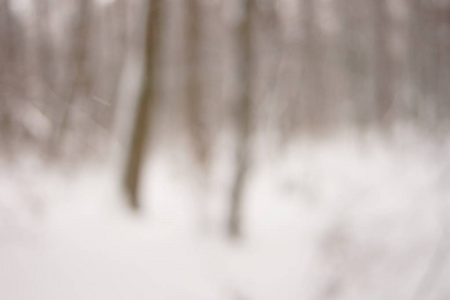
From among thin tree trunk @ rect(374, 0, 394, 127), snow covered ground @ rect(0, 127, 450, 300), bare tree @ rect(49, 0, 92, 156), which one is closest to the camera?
snow covered ground @ rect(0, 127, 450, 300)

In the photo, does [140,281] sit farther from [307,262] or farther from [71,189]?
[307,262]

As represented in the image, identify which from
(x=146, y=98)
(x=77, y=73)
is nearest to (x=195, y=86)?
(x=146, y=98)

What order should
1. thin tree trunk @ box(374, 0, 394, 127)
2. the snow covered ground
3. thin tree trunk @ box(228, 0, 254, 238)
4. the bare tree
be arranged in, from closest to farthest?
the snow covered ground
the bare tree
thin tree trunk @ box(228, 0, 254, 238)
thin tree trunk @ box(374, 0, 394, 127)

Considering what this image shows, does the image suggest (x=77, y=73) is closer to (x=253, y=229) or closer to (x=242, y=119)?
(x=242, y=119)

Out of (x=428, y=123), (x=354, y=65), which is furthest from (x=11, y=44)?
(x=428, y=123)

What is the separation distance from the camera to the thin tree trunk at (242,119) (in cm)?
164

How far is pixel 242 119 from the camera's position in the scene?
1781 millimetres

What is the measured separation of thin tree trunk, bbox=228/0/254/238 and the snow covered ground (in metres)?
0.04

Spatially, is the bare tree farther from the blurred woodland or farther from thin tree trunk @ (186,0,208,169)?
thin tree trunk @ (186,0,208,169)

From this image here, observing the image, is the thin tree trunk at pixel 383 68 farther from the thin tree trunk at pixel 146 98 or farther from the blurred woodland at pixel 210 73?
the thin tree trunk at pixel 146 98

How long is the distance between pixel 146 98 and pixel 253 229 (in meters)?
0.71

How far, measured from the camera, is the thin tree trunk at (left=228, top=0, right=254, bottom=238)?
1.64 meters

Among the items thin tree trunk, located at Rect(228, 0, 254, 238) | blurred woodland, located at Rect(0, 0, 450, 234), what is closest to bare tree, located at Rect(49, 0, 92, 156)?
blurred woodland, located at Rect(0, 0, 450, 234)

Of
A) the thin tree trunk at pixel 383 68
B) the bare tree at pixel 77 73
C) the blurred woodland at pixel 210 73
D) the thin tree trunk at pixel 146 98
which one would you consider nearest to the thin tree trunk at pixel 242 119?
the blurred woodland at pixel 210 73
